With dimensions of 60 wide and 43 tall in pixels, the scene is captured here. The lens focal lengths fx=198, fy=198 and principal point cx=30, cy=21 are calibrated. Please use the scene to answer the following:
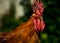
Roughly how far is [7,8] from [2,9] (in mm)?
79

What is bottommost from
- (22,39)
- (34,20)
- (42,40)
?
(42,40)

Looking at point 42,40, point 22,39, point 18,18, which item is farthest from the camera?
point 18,18

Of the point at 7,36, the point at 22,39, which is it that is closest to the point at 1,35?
the point at 7,36

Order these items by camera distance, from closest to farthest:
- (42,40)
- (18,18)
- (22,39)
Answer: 1. (22,39)
2. (42,40)
3. (18,18)

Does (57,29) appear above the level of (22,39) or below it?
below

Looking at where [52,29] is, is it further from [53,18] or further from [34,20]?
[34,20]

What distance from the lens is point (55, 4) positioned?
8.17 ft

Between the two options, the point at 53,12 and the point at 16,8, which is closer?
the point at 53,12

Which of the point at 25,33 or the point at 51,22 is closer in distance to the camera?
the point at 25,33

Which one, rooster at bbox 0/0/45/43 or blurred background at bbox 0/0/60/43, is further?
blurred background at bbox 0/0/60/43

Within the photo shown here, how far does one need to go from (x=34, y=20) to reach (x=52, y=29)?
2.80 ft

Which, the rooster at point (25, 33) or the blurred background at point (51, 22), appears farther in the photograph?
the blurred background at point (51, 22)

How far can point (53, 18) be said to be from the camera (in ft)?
8.12

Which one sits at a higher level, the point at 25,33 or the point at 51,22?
the point at 25,33
